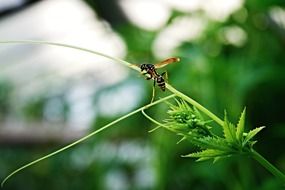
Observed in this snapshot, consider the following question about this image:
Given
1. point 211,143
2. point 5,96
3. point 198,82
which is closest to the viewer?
point 211,143

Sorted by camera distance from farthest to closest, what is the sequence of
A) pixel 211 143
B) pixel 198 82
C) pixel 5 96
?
pixel 5 96 < pixel 198 82 < pixel 211 143

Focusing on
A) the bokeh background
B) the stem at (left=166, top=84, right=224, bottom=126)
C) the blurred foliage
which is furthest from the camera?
the blurred foliage

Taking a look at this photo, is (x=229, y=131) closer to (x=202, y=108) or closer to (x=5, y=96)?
(x=202, y=108)

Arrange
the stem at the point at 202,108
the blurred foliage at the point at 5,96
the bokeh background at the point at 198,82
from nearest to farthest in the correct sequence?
the stem at the point at 202,108, the bokeh background at the point at 198,82, the blurred foliage at the point at 5,96

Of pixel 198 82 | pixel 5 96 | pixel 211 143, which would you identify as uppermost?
pixel 5 96

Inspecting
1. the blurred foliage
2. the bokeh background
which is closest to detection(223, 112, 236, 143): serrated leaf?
the bokeh background

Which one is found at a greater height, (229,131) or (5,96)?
(5,96)

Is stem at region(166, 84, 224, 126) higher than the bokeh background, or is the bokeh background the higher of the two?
the bokeh background

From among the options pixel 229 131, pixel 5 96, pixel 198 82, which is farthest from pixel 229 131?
pixel 5 96

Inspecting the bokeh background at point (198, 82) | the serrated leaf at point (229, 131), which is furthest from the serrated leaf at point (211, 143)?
the bokeh background at point (198, 82)

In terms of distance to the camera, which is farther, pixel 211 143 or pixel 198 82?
pixel 198 82

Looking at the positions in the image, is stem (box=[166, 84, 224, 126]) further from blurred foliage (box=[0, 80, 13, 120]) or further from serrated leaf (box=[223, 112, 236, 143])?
blurred foliage (box=[0, 80, 13, 120])

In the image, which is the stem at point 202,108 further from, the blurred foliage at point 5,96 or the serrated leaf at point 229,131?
the blurred foliage at point 5,96

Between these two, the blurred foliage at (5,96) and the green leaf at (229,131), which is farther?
the blurred foliage at (5,96)
